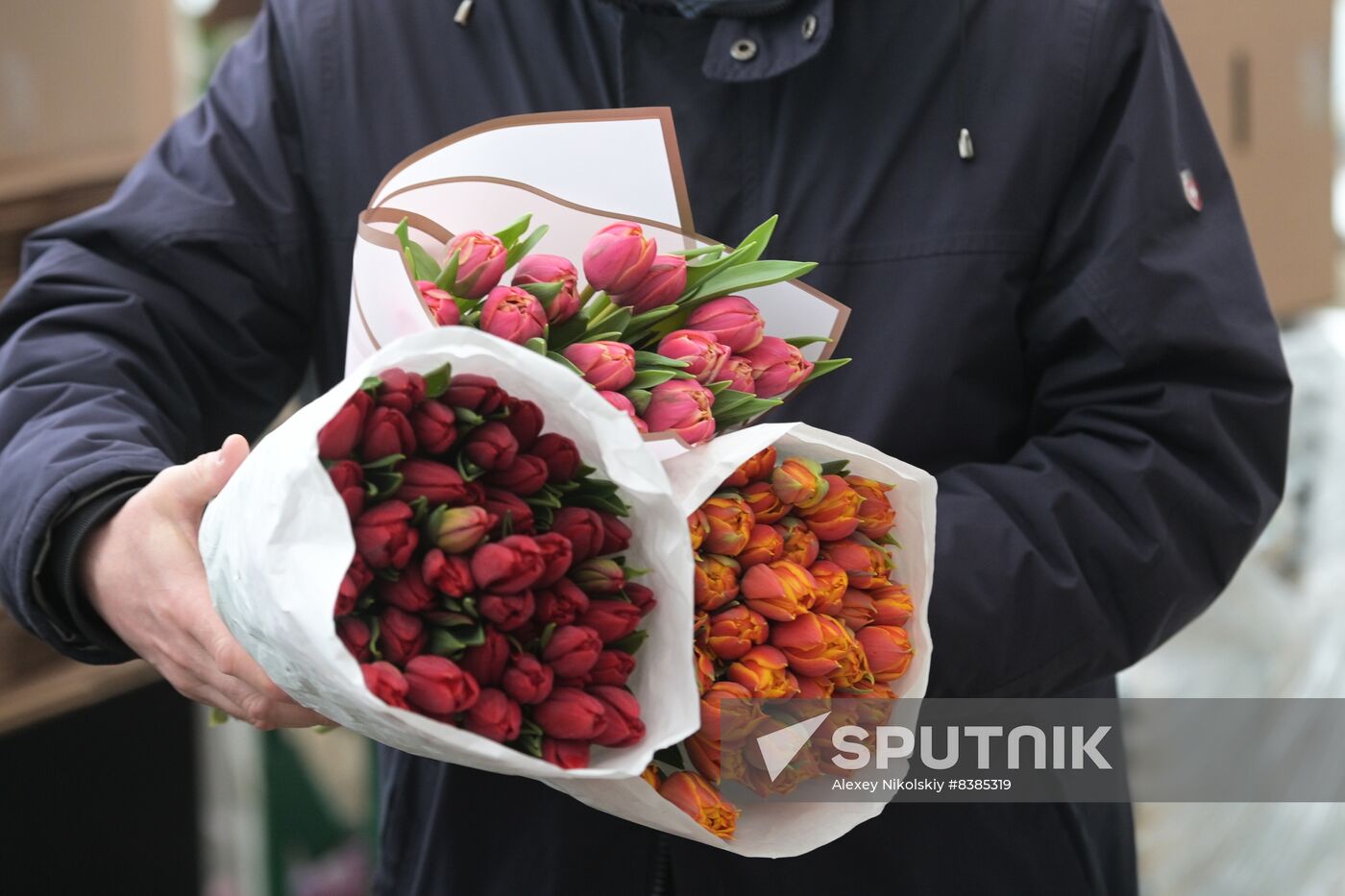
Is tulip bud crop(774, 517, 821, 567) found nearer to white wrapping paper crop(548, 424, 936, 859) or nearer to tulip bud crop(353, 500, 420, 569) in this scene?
white wrapping paper crop(548, 424, 936, 859)

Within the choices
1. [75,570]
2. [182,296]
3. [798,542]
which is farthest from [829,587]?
[182,296]

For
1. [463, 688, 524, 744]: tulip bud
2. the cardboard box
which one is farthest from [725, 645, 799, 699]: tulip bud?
the cardboard box

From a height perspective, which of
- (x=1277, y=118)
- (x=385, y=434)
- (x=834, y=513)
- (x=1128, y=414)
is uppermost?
(x=385, y=434)

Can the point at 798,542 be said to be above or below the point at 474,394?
below

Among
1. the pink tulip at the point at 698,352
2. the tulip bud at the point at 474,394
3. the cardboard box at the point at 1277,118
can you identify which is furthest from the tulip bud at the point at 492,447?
the cardboard box at the point at 1277,118

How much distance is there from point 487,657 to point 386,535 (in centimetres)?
6

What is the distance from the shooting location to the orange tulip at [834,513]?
1.91ft

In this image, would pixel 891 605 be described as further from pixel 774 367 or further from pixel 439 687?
pixel 439 687

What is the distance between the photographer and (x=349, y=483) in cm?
47

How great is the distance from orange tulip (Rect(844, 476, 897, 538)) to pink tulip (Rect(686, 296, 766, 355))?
8 cm

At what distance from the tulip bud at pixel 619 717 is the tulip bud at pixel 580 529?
0.18 ft

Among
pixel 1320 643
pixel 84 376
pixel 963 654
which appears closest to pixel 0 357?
pixel 84 376

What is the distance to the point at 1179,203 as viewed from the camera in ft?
2.78

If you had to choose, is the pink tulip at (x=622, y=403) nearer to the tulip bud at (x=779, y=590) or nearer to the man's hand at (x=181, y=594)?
the tulip bud at (x=779, y=590)
